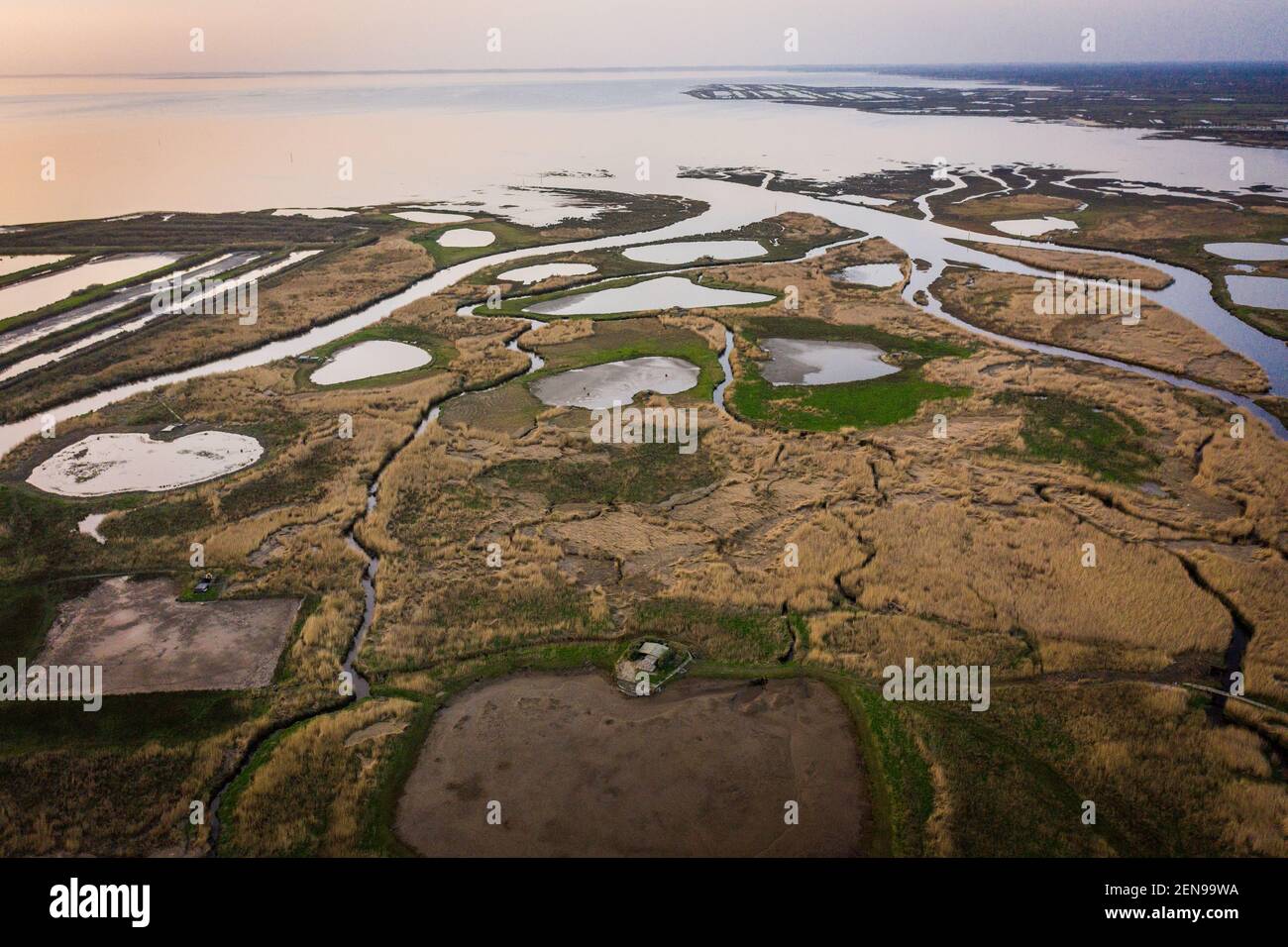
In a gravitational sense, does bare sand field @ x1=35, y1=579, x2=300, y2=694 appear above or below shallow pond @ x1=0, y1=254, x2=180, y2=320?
below

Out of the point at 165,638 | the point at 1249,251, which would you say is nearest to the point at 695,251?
the point at 1249,251

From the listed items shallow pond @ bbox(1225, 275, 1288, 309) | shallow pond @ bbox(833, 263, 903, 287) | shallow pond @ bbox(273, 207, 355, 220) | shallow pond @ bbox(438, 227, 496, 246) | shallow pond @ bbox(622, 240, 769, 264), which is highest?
shallow pond @ bbox(273, 207, 355, 220)

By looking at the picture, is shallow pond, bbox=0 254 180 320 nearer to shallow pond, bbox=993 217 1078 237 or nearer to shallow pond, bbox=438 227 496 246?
shallow pond, bbox=438 227 496 246

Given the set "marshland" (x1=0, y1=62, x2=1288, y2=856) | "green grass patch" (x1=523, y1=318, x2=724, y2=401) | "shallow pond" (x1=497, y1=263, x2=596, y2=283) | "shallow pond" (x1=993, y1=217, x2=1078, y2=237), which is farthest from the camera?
"shallow pond" (x1=993, y1=217, x2=1078, y2=237)

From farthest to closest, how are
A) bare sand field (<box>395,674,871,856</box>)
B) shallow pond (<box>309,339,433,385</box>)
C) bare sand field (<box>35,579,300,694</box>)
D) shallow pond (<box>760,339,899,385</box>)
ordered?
shallow pond (<box>309,339,433,385</box>) < shallow pond (<box>760,339,899,385</box>) < bare sand field (<box>35,579,300,694</box>) < bare sand field (<box>395,674,871,856</box>)

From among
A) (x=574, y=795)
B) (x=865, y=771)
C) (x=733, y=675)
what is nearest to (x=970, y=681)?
(x=865, y=771)

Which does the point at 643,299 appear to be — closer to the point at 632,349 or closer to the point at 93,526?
the point at 632,349

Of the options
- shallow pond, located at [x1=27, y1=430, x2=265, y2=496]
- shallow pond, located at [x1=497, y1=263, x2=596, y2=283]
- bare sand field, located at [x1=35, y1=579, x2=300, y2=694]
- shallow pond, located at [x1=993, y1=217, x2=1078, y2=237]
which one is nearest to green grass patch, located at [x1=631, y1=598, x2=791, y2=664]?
bare sand field, located at [x1=35, y1=579, x2=300, y2=694]
